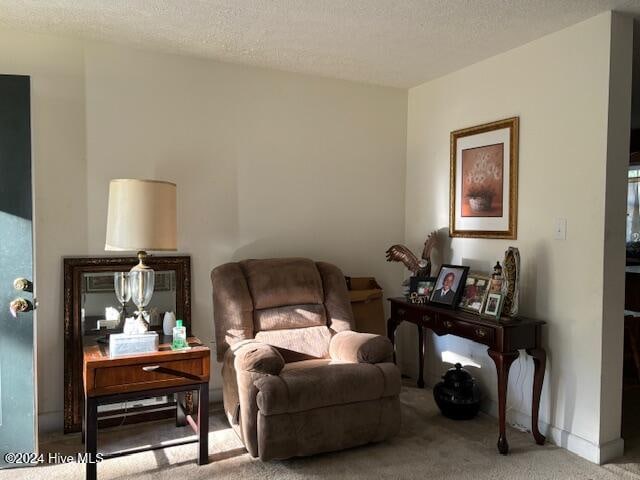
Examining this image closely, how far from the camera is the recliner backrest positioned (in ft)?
10.1

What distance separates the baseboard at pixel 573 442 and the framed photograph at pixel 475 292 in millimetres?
710

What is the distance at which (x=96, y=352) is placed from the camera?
2.57 m

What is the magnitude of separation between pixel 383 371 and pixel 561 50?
6.77 feet

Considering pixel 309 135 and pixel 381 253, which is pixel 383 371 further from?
pixel 309 135

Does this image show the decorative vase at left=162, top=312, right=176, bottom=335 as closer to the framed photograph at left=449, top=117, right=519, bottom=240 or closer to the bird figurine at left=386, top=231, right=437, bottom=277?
the bird figurine at left=386, top=231, right=437, bottom=277

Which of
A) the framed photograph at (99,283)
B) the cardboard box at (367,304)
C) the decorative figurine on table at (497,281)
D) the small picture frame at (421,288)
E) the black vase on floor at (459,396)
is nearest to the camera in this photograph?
the decorative figurine on table at (497,281)

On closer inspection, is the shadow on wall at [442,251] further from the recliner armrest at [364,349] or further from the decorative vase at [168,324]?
the decorative vase at [168,324]

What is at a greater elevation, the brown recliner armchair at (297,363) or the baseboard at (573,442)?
the brown recliner armchair at (297,363)

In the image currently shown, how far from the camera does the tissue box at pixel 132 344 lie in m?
2.50

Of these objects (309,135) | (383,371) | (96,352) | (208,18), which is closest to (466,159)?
(309,135)

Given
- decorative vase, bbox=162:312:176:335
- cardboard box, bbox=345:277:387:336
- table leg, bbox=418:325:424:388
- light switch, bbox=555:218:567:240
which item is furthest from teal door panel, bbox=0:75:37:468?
light switch, bbox=555:218:567:240

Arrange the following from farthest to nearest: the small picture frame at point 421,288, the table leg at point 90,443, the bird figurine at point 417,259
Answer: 1. the bird figurine at point 417,259
2. the small picture frame at point 421,288
3. the table leg at point 90,443

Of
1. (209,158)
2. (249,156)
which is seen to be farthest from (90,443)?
(249,156)

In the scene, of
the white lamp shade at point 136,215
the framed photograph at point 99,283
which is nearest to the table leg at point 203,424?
the white lamp shade at point 136,215
